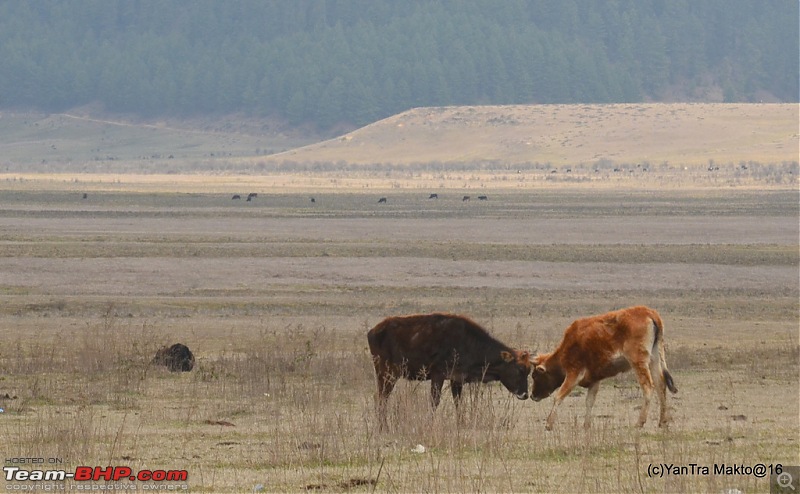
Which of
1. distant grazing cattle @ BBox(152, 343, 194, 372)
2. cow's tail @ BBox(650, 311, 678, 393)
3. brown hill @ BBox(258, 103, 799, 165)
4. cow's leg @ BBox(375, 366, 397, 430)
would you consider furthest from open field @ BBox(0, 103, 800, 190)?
cow's leg @ BBox(375, 366, 397, 430)

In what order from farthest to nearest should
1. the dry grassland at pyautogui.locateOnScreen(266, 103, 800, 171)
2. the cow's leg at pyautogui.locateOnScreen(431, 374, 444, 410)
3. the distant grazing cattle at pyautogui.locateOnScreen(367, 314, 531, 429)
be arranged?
the dry grassland at pyautogui.locateOnScreen(266, 103, 800, 171) < the distant grazing cattle at pyautogui.locateOnScreen(367, 314, 531, 429) < the cow's leg at pyautogui.locateOnScreen(431, 374, 444, 410)

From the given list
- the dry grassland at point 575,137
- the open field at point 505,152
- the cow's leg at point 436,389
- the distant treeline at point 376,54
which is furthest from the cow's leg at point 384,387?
the distant treeline at point 376,54

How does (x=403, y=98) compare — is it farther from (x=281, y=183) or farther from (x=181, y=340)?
(x=181, y=340)

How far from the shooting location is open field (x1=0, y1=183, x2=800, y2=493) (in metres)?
10.6

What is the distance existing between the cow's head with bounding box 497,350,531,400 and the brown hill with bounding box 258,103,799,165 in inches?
3142

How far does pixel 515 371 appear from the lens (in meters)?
12.2

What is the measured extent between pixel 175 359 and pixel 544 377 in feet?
18.4

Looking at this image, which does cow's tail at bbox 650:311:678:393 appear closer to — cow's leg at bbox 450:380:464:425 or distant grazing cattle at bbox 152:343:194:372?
cow's leg at bbox 450:380:464:425

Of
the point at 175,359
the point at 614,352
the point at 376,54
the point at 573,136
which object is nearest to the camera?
the point at 614,352

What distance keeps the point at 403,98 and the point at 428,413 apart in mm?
140510

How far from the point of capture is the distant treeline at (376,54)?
152875 millimetres

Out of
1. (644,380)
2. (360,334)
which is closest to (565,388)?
(644,380)

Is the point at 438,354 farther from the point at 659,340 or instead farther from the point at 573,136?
the point at 573,136

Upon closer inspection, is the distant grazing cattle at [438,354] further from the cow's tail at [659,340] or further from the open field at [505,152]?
the open field at [505,152]
